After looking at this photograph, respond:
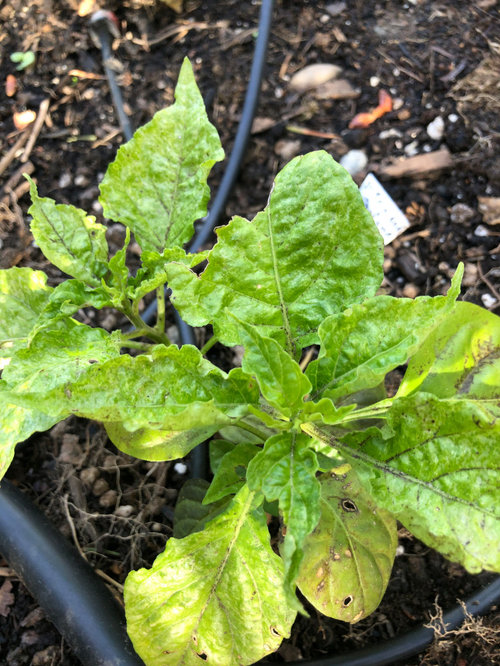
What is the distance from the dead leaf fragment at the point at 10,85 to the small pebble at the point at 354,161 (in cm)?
161

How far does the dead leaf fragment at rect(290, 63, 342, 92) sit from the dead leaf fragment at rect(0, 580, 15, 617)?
2.33 metres

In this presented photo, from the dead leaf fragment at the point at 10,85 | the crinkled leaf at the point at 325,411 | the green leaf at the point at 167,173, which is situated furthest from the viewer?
the dead leaf fragment at the point at 10,85

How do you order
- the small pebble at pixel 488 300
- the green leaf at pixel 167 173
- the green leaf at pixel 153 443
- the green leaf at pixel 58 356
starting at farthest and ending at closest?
the small pebble at pixel 488 300 → the green leaf at pixel 167 173 → the green leaf at pixel 153 443 → the green leaf at pixel 58 356

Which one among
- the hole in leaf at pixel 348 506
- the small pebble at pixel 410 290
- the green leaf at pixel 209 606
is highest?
the green leaf at pixel 209 606

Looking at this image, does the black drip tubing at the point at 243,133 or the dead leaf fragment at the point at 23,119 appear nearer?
the black drip tubing at the point at 243,133

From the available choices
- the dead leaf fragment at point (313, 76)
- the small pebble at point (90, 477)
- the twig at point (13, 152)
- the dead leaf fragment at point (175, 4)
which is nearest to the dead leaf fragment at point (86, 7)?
the dead leaf fragment at point (175, 4)

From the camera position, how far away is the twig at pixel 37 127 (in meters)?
2.70

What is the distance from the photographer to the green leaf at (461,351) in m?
1.51

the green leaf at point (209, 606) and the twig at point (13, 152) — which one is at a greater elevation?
the twig at point (13, 152)

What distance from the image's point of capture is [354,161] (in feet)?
8.18

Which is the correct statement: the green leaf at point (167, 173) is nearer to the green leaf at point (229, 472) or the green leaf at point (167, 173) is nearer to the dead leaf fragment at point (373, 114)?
the green leaf at point (229, 472)

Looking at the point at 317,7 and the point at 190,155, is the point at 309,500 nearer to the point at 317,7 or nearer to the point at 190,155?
the point at 190,155

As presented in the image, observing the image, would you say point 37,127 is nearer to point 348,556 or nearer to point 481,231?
point 481,231

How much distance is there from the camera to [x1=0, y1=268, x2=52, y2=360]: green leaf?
5.25 feet
